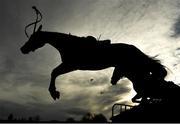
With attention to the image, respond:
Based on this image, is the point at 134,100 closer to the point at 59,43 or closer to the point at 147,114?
the point at 147,114

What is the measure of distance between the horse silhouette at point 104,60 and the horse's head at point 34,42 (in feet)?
0.27

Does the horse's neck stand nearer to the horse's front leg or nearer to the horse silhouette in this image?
the horse silhouette

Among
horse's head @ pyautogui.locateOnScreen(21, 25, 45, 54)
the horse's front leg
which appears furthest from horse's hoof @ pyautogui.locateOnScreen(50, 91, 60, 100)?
horse's head @ pyautogui.locateOnScreen(21, 25, 45, 54)

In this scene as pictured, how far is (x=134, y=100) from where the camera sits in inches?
335

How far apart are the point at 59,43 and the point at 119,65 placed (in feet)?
6.66

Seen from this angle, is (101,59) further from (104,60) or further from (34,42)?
(34,42)

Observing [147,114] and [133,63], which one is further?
[147,114]

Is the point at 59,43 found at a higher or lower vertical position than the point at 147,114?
higher

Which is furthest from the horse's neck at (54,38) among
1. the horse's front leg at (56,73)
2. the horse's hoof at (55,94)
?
the horse's hoof at (55,94)

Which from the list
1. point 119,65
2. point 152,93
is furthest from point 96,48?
point 152,93

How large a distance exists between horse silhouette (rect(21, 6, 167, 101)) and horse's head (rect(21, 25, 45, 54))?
8cm

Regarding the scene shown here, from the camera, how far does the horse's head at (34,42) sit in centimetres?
934

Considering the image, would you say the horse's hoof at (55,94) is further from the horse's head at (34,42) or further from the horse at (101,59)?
the horse's head at (34,42)

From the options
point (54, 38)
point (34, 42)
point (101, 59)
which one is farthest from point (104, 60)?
point (34, 42)
